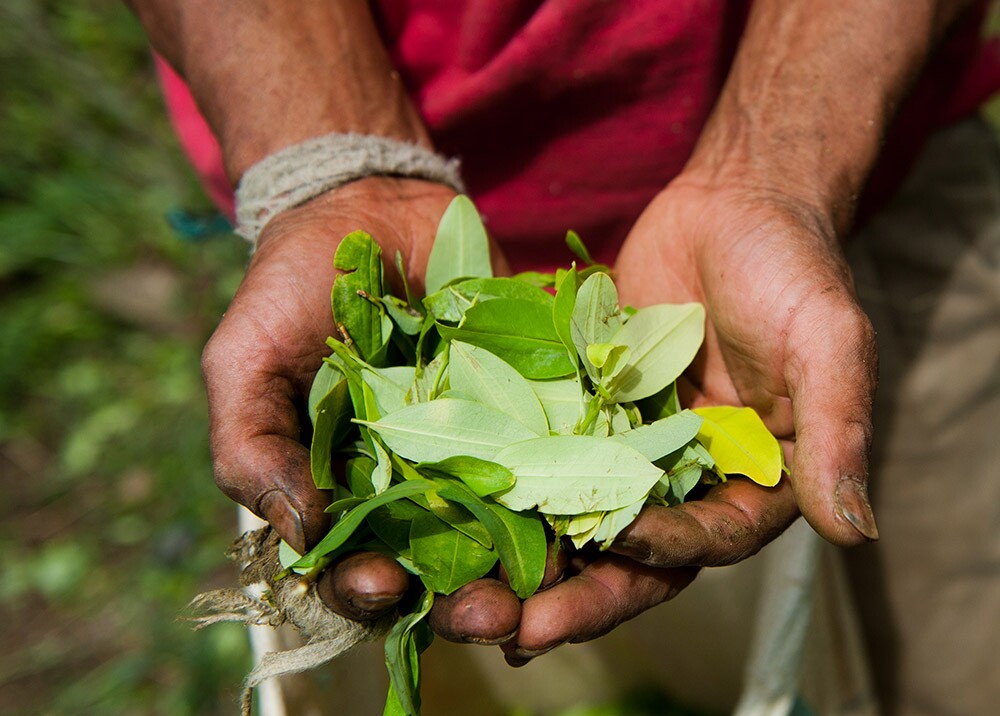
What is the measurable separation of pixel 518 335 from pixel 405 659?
330 millimetres

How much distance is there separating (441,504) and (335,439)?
0.15 meters

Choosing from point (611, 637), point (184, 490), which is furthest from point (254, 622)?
point (184, 490)

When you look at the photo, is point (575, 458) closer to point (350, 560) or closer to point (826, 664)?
point (350, 560)

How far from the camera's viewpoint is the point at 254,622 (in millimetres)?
843

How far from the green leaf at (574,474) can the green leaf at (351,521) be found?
88 mm

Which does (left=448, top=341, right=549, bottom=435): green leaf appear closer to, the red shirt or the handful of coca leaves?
the handful of coca leaves

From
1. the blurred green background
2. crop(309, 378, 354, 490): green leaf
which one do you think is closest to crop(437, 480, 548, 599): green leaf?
crop(309, 378, 354, 490): green leaf

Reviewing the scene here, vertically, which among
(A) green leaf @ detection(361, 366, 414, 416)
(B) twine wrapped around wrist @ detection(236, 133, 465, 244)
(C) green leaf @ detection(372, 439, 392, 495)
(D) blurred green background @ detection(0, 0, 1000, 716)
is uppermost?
(B) twine wrapped around wrist @ detection(236, 133, 465, 244)

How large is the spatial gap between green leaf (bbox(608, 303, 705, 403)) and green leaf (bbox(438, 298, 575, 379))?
0.06 metres

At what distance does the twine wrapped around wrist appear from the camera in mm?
1040

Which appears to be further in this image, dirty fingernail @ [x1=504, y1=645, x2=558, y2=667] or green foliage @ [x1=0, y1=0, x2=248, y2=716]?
green foliage @ [x1=0, y1=0, x2=248, y2=716]

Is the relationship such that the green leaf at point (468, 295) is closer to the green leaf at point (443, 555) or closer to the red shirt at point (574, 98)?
the green leaf at point (443, 555)

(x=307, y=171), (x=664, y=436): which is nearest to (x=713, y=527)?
(x=664, y=436)

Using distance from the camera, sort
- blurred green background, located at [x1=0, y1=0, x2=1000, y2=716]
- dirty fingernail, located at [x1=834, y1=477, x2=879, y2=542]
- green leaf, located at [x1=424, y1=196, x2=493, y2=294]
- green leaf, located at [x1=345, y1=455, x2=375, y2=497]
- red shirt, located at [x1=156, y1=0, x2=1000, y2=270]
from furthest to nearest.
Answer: blurred green background, located at [x1=0, y1=0, x2=1000, y2=716] → red shirt, located at [x1=156, y1=0, x2=1000, y2=270] → green leaf, located at [x1=424, y1=196, x2=493, y2=294] → green leaf, located at [x1=345, y1=455, x2=375, y2=497] → dirty fingernail, located at [x1=834, y1=477, x2=879, y2=542]
